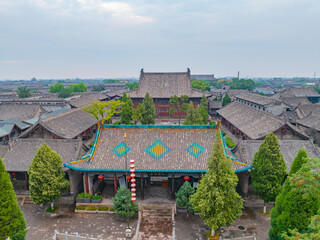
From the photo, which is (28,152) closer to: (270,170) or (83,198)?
(83,198)

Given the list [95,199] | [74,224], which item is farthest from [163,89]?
[74,224]

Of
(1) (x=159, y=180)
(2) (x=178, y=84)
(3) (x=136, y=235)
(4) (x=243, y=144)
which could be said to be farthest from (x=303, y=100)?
(3) (x=136, y=235)

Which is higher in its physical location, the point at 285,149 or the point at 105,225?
the point at 285,149

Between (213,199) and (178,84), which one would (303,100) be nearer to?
(178,84)

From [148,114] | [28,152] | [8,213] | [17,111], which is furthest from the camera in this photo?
[17,111]

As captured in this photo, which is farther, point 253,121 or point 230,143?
point 230,143

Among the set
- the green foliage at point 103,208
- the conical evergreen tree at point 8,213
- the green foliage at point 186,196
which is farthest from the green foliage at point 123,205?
the conical evergreen tree at point 8,213

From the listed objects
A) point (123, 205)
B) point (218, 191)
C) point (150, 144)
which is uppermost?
point (150, 144)
